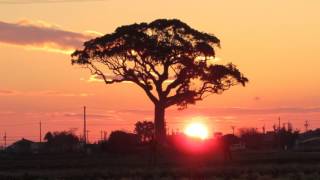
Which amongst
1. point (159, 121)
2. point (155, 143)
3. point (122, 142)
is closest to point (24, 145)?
point (122, 142)

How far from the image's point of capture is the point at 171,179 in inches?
1346

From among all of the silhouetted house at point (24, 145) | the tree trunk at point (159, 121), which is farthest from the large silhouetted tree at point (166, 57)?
the silhouetted house at point (24, 145)

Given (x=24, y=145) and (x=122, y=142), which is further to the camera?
(x=24, y=145)

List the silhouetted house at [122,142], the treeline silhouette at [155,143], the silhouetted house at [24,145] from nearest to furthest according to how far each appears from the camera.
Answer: the treeline silhouette at [155,143] → the silhouetted house at [122,142] → the silhouetted house at [24,145]

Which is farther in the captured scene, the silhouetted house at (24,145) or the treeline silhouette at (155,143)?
the silhouetted house at (24,145)

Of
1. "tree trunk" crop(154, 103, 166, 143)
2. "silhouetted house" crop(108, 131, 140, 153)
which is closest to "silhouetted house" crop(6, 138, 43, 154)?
"silhouetted house" crop(108, 131, 140, 153)

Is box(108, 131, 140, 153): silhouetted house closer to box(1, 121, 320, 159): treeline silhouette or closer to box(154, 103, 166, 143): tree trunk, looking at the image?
box(1, 121, 320, 159): treeline silhouette

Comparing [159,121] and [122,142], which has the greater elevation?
[159,121]

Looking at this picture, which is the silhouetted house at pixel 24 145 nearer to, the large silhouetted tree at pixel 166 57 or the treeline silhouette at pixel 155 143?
the treeline silhouette at pixel 155 143

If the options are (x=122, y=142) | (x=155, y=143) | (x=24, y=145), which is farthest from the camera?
(x=24, y=145)

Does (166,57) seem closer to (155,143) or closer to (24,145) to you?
(155,143)

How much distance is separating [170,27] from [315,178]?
46.9 metres

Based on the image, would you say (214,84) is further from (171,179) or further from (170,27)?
(171,179)

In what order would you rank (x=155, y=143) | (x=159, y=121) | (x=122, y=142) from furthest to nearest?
(x=122, y=142) → (x=159, y=121) → (x=155, y=143)
